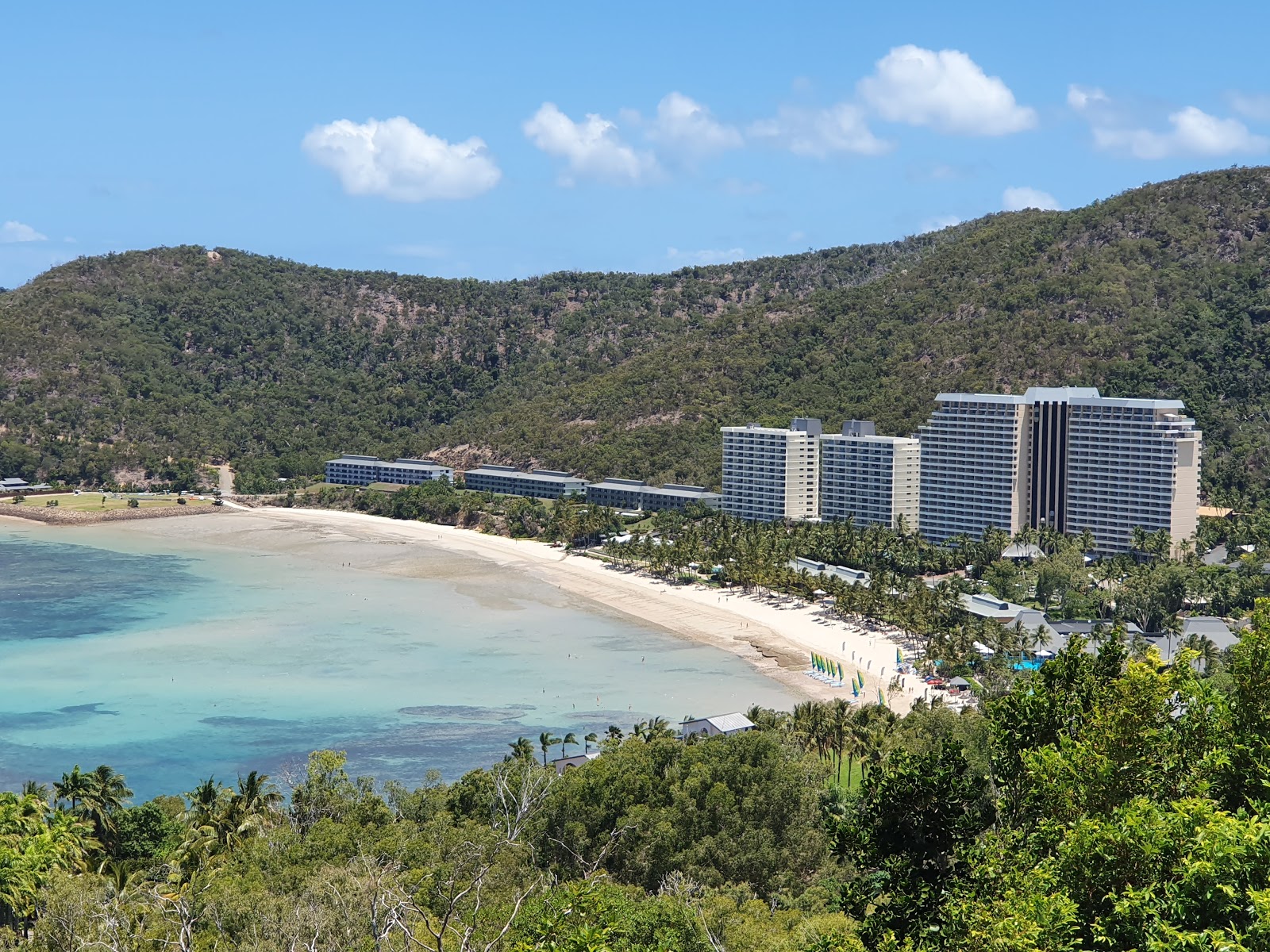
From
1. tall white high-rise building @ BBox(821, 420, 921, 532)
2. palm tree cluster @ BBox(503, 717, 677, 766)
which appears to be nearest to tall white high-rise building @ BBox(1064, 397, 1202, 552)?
tall white high-rise building @ BBox(821, 420, 921, 532)

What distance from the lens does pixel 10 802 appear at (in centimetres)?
2831

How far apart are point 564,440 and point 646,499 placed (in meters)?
21.5

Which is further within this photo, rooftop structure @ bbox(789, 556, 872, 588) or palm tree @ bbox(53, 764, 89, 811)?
rooftop structure @ bbox(789, 556, 872, 588)

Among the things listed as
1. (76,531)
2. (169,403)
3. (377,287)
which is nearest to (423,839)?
(76,531)

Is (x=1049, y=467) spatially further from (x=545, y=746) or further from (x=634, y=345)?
(x=634, y=345)

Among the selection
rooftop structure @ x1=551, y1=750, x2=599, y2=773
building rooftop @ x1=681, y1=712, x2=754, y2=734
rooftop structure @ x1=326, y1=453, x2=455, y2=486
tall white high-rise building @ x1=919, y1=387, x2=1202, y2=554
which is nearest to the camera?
rooftop structure @ x1=551, y1=750, x2=599, y2=773

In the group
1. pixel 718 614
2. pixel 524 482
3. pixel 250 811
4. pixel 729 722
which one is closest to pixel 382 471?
pixel 524 482

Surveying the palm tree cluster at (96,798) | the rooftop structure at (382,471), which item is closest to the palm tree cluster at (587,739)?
the palm tree cluster at (96,798)

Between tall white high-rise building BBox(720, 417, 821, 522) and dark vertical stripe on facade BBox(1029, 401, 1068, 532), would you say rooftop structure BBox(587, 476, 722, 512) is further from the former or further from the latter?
dark vertical stripe on facade BBox(1029, 401, 1068, 532)

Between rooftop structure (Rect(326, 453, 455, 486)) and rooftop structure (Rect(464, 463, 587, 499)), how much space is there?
10.1 feet

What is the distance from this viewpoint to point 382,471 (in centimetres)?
12088

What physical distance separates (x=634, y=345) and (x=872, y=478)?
2821 inches

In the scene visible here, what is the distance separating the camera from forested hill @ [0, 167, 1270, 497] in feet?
340

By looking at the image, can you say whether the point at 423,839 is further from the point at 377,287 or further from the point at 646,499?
the point at 377,287
